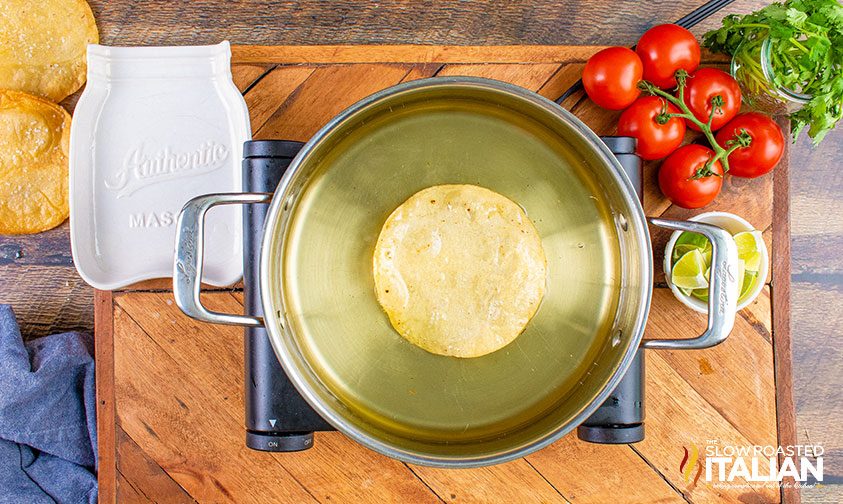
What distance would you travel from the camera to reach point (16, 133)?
35.9 inches

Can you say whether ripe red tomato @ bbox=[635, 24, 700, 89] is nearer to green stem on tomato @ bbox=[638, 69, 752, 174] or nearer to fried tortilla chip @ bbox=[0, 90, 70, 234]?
green stem on tomato @ bbox=[638, 69, 752, 174]

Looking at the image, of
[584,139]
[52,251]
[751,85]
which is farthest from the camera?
[52,251]

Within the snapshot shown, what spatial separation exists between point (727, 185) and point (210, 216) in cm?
71

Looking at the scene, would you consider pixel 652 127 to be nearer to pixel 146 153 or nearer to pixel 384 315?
pixel 384 315

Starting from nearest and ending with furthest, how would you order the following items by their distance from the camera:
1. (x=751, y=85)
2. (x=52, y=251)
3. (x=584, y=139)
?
(x=584, y=139)
(x=751, y=85)
(x=52, y=251)

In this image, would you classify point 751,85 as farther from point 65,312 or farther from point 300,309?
point 65,312

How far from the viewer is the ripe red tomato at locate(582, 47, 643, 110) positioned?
808mm

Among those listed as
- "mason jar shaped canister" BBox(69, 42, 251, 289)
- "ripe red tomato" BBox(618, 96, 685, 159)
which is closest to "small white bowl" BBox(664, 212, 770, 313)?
"ripe red tomato" BBox(618, 96, 685, 159)

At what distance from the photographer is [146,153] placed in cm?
88

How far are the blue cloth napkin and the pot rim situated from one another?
438 mm

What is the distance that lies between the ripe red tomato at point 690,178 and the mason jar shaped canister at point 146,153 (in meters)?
0.58

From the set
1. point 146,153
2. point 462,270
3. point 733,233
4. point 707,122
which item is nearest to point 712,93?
point 707,122

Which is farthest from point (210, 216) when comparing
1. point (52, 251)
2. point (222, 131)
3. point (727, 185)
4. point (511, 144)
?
point (727, 185)

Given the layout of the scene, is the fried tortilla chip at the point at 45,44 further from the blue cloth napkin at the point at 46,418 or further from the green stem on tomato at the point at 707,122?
the green stem on tomato at the point at 707,122
